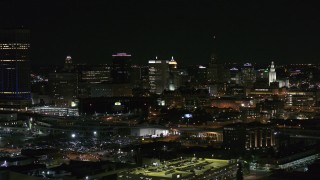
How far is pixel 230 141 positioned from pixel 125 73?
132 feet

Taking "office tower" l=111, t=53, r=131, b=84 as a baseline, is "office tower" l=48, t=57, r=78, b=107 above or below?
below

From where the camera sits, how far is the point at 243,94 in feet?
217

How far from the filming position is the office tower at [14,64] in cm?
6284

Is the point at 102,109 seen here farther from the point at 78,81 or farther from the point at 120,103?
the point at 78,81

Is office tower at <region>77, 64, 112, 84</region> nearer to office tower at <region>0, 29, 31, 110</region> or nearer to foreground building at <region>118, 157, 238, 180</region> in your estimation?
office tower at <region>0, 29, 31, 110</region>

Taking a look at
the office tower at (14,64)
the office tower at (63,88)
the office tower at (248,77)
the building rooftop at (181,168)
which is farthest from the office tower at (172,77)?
the building rooftop at (181,168)

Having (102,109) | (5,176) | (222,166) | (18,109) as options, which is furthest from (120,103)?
(5,176)

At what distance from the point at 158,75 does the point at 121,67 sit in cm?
488

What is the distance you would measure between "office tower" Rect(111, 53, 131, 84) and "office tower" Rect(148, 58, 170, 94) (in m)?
2.98

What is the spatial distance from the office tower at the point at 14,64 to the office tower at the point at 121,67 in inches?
459

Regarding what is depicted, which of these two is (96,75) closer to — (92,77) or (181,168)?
(92,77)

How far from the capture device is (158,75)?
70562 mm

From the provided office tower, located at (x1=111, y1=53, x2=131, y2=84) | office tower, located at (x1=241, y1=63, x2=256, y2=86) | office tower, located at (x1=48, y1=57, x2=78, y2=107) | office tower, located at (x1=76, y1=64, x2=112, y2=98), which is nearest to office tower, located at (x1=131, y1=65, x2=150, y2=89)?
office tower, located at (x1=111, y1=53, x2=131, y2=84)

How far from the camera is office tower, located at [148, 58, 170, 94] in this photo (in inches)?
2761
